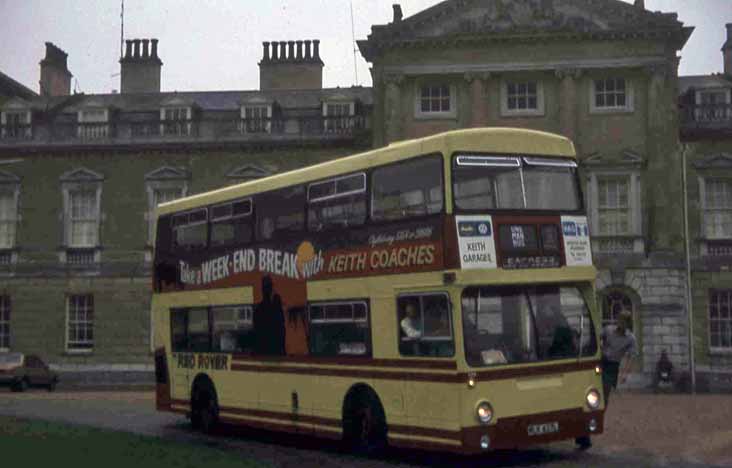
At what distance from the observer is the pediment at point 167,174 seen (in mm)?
39844

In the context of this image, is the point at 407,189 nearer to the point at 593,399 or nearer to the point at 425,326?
the point at 425,326

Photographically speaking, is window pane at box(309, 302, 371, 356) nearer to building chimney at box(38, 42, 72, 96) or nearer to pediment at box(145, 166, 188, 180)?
pediment at box(145, 166, 188, 180)

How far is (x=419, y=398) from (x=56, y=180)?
3000 centimetres

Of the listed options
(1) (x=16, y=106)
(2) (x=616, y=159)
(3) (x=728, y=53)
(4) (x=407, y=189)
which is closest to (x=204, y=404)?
(4) (x=407, y=189)

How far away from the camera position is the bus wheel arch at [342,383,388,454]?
14938 millimetres

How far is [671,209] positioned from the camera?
35.3 m

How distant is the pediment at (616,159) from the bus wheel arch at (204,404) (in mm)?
20364

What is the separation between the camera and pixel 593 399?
563 inches

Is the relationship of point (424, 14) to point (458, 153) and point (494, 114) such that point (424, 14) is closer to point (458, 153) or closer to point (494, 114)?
point (494, 114)

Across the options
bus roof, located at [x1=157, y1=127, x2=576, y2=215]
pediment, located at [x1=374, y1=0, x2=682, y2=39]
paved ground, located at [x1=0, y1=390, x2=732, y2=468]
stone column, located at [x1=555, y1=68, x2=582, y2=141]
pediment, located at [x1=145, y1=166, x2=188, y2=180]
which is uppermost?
pediment, located at [x1=374, y1=0, x2=682, y2=39]

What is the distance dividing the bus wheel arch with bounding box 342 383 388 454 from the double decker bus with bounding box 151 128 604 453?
1.1 inches

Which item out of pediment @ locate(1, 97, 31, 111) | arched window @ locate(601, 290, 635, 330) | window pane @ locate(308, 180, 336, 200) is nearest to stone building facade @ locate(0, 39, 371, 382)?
pediment @ locate(1, 97, 31, 111)

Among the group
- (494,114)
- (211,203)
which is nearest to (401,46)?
(494,114)

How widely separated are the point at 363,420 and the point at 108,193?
27265 mm
